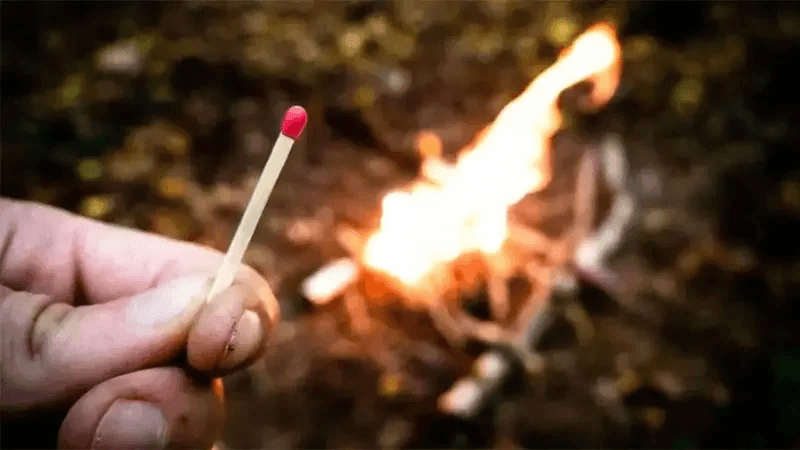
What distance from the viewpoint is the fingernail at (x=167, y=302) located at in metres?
1.08

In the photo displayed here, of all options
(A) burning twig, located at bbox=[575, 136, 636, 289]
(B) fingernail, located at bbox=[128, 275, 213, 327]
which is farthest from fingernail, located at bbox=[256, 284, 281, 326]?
(A) burning twig, located at bbox=[575, 136, 636, 289]

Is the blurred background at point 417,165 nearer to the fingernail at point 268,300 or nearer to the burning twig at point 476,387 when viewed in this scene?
the burning twig at point 476,387

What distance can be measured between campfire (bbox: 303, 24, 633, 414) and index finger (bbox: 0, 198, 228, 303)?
94 centimetres

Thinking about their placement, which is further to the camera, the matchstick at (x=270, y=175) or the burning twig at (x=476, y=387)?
the burning twig at (x=476, y=387)

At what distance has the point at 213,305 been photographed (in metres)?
1.07

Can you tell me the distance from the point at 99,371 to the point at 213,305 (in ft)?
0.75

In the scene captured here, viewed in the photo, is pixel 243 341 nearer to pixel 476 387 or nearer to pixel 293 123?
pixel 293 123

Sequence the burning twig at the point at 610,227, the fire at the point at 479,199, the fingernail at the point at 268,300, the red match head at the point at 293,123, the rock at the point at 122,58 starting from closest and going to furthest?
the red match head at the point at 293,123 → the fingernail at the point at 268,300 → the fire at the point at 479,199 → the burning twig at the point at 610,227 → the rock at the point at 122,58

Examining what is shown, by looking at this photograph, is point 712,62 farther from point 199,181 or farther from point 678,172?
point 199,181

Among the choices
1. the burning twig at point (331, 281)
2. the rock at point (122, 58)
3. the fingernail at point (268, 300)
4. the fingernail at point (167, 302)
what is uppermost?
the rock at point (122, 58)

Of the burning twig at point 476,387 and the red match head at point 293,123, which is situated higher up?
the red match head at point 293,123

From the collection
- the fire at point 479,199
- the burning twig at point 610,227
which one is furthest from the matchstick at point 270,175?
the burning twig at point 610,227

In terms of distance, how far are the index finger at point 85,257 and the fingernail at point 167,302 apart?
0.49 feet

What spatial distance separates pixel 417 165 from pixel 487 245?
0.63 metres
